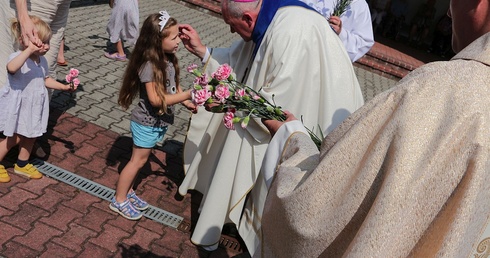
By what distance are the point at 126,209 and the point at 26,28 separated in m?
1.48

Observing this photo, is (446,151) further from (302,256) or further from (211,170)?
(211,170)

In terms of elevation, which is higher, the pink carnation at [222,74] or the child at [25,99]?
the pink carnation at [222,74]

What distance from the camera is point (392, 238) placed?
1303 mm

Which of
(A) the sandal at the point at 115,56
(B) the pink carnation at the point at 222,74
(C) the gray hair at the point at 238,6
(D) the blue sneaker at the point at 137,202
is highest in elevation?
(C) the gray hair at the point at 238,6

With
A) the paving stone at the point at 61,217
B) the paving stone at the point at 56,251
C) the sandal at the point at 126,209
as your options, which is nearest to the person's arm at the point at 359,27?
the sandal at the point at 126,209

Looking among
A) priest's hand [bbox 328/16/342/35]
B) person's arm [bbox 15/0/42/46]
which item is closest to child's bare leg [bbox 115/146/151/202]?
person's arm [bbox 15/0/42/46]

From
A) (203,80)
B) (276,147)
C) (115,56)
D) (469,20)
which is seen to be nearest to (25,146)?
(203,80)

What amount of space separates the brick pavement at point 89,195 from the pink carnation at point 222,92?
4.69 feet

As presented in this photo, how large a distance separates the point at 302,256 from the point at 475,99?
71cm

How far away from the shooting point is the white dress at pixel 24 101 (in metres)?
3.60

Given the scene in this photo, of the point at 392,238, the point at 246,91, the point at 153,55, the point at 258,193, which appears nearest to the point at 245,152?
the point at 258,193

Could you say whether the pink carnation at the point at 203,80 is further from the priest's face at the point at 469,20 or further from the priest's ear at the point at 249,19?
the priest's face at the point at 469,20

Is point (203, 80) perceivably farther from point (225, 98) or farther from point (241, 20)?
point (241, 20)

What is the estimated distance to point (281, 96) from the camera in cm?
317
